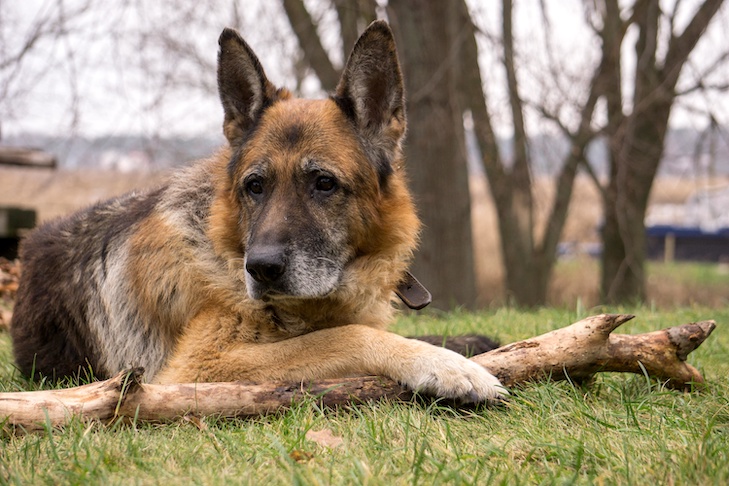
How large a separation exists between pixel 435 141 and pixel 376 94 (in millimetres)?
4823

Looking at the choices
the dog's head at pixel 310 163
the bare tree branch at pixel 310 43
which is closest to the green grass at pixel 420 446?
the dog's head at pixel 310 163

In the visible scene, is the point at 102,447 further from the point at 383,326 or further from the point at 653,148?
the point at 653,148

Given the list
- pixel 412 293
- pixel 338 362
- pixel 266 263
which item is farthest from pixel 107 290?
pixel 412 293

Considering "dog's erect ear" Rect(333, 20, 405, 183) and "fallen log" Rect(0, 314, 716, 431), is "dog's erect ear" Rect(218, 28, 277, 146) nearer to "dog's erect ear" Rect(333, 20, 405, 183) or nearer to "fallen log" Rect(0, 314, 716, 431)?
"dog's erect ear" Rect(333, 20, 405, 183)

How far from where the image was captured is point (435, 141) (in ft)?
28.9

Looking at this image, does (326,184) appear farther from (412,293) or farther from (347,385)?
(347,385)

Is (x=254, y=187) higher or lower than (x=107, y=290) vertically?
higher

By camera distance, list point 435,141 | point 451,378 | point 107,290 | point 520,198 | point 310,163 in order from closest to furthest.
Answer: point 451,378
point 310,163
point 107,290
point 435,141
point 520,198

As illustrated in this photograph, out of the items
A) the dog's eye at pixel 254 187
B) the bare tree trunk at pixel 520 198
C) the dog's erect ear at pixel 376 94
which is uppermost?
the dog's erect ear at pixel 376 94

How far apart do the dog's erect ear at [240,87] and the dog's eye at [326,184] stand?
2.16ft

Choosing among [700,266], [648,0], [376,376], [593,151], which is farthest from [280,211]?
[700,266]

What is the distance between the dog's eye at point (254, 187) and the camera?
379 cm

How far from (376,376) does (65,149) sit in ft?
27.5

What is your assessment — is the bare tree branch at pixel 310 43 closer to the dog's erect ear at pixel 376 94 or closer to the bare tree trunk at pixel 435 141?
the bare tree trunk at pixel 435 141
